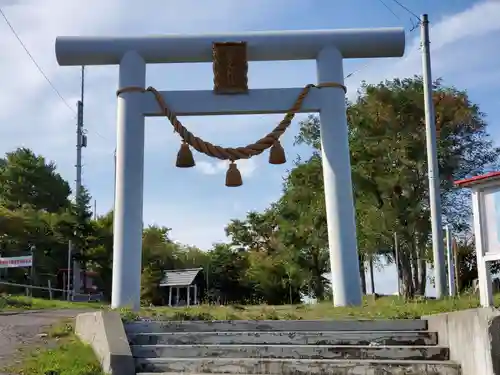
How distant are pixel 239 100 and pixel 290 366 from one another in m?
6.52

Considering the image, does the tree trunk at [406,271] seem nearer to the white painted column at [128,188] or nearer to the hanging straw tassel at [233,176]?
the hanging straw tassel at [233,176]

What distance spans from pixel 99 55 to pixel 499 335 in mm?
9104

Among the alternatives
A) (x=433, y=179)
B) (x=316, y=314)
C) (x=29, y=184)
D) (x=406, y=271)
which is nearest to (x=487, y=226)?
(x=316, y=314)

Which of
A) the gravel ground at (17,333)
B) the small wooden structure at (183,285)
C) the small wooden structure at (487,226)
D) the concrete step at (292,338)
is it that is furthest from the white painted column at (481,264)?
the small wooden structure at (183,285)

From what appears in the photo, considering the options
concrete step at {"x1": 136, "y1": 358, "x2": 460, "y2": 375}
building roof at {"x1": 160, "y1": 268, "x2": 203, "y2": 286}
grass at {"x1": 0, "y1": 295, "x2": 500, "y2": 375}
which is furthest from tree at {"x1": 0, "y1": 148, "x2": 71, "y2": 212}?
concrete step at {"x1": 136, "y1": 358, "x2": 460, "y2": 375}

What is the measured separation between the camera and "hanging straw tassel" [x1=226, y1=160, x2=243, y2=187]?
12.4 metres

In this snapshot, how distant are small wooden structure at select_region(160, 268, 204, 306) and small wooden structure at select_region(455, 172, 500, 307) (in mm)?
24901

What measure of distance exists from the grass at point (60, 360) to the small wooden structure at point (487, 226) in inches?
198

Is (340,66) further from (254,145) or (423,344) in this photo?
(423,344)

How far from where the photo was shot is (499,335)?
5.73 metres

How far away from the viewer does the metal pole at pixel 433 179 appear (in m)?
13.7

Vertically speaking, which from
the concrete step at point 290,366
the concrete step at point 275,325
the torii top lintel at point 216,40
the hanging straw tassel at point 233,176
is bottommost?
the concrete step at point 290,366

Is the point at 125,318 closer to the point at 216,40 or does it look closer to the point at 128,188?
the point at 128,188

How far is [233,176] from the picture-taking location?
40.7 feet
